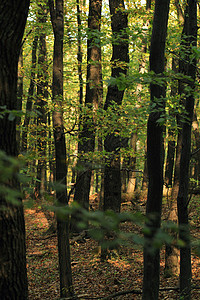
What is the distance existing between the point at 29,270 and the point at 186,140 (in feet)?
25.0

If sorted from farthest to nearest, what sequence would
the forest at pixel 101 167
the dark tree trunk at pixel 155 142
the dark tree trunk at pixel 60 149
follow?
1. the dark tree trunk at pixel 60 149
2. the dark tree trunk at pixel 155 142
3. the forest at pixel 101 167

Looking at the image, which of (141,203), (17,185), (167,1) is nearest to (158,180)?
(17,185)

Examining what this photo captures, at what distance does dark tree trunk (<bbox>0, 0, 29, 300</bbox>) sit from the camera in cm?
351

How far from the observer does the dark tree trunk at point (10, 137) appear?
11.5ft

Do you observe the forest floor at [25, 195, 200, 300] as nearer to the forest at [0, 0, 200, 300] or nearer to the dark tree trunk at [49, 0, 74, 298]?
the forest at [0, 0, 200, 300]

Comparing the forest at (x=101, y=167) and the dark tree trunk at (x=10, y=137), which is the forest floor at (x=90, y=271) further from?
the dark tree trunk at (x=10, y=137)

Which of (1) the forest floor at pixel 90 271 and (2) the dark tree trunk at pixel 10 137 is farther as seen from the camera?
(1) the forest floor at pixel 90 271

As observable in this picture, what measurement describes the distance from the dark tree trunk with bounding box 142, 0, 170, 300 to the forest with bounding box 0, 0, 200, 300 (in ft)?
0.06

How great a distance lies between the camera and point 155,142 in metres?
5.27

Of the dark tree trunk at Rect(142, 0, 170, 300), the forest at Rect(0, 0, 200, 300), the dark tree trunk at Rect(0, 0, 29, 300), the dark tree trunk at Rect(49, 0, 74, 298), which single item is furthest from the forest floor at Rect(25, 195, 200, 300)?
the dark tree trunk at Rect(0, 0, 29, 300)

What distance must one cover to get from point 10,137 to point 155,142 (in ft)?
8.85

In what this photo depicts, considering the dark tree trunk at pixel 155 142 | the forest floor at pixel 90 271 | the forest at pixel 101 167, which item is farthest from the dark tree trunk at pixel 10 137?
the forest floor at pixel 90 271

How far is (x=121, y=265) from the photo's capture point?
9.49m

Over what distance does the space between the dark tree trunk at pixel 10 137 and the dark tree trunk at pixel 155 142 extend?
2216 mm
